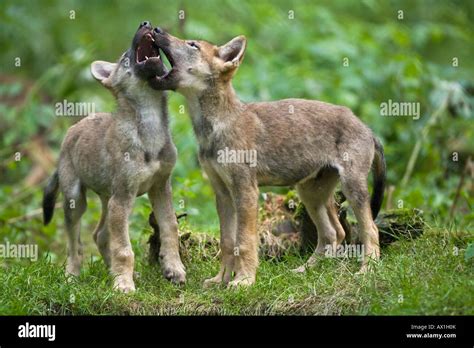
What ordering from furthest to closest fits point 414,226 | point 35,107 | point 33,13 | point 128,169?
point 33,13
point 35,107
point 414,226
point 128,169

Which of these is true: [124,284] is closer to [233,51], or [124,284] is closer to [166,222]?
[166,222]

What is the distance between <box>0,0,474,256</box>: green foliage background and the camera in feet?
48.3

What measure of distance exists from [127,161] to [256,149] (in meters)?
1.39

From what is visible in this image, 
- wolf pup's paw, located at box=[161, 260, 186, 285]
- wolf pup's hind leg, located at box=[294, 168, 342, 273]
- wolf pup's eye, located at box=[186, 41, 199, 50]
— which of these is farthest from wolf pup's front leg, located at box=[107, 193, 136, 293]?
wolf pup's hind leg, located at box=[294, 168, 342, 273]

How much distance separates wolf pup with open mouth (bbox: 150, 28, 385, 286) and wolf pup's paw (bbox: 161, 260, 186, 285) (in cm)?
36

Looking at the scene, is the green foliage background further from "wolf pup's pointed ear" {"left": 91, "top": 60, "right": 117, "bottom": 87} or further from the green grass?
"wolf pup's pointed ear" {"left": 91, "top": 60, "right": 117, "bottom": 87}

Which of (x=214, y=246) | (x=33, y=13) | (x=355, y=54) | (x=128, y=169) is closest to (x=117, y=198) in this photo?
(x=128, y=169)

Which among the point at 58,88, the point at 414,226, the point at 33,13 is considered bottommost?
the point at 414,226

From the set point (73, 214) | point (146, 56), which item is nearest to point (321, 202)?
point (146, 56)

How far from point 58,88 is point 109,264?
8419 mm

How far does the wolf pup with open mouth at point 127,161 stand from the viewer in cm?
970

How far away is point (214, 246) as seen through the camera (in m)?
11.1
